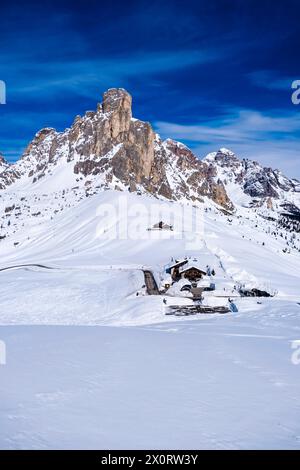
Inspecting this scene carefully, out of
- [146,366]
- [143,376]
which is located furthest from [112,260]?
[143,376]

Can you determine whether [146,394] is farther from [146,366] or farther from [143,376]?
[146,366]

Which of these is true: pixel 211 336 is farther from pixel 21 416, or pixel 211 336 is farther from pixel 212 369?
pixel 21 416

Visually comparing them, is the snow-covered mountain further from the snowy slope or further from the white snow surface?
the snowy slope

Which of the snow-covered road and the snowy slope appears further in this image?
the snowy slope

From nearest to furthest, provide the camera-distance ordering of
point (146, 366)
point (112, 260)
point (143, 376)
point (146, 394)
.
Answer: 1. point (146, 394)
2. point (143, 376)
3. point (146, 366)
4. point (112, 260)

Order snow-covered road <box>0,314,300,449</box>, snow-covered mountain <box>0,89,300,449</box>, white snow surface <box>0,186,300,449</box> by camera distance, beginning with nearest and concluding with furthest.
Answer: snow-covered road <box>0,314,300,449</box> → white snow surface <box>0,186,300,449</box> → snow-covered mountain <box>0,89,300,449</box>

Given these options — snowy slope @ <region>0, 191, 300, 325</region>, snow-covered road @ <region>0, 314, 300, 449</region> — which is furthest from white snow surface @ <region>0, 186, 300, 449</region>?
snowy slope @ <region>0, 191, 300, 325</region>

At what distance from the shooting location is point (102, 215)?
98.1 m

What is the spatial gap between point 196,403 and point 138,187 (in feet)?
579

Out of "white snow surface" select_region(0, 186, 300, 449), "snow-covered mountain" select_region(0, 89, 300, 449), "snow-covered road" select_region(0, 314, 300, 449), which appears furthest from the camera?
"snow-covered mountain" select_region(0, 89, 300, 449)

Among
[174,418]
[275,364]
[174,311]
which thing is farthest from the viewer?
[174,311]

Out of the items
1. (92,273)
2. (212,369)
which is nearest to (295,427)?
(212,369)

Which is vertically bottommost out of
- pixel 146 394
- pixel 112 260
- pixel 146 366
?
pixel 146 366
